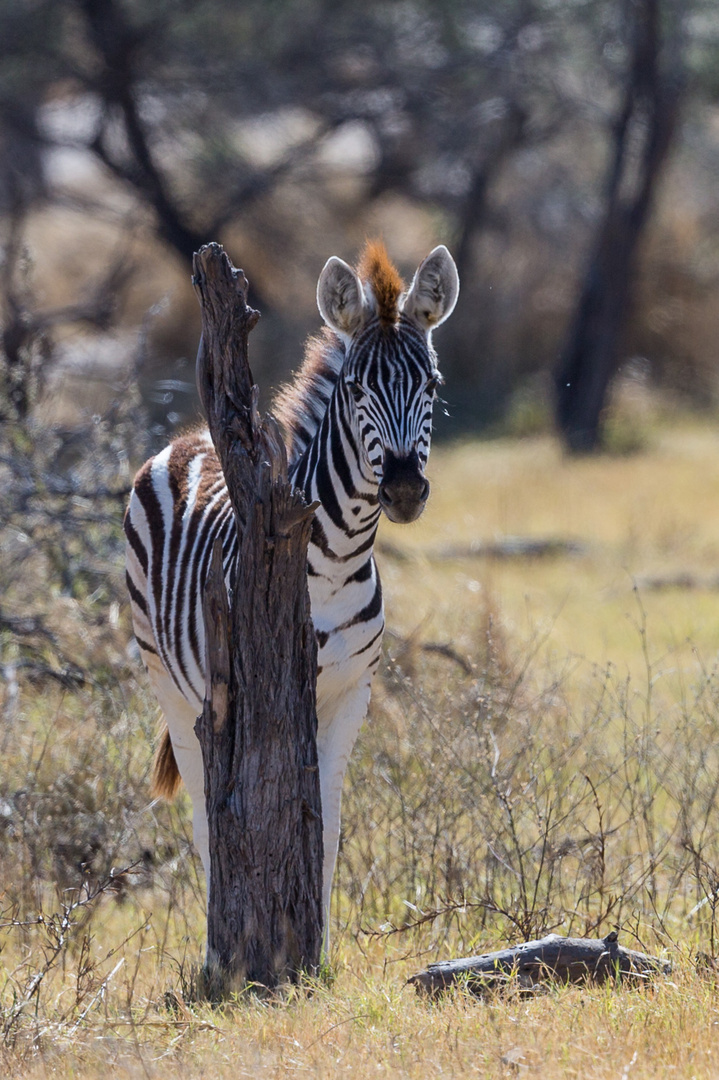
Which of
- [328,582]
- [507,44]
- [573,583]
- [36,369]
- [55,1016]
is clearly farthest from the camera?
[507,44]

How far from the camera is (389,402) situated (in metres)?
4.18

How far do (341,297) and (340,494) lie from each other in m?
0.66

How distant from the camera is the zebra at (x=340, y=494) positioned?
4.22m

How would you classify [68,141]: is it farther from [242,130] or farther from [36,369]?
[36,369]

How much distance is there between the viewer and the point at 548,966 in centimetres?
405

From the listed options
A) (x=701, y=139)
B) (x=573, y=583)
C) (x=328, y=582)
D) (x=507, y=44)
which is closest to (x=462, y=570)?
(x=573, y=583)

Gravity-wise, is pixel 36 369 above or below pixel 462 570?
above

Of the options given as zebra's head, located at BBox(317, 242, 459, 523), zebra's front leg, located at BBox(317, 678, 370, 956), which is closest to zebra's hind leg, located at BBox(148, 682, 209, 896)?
zebra's front leg, located at BBox(317, 678, 370, 956)

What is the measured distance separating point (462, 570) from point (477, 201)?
43.4 ft

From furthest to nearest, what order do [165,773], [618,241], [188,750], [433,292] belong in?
[618,241] → [165,773] → [188,750] → [433,292]

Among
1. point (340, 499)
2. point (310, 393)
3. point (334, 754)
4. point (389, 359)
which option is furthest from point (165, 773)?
point (389, 359)

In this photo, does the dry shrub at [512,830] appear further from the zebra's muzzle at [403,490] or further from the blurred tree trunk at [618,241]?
the blurred tree trunk at [618,241]

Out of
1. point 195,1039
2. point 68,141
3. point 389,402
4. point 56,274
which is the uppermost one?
point 68,141

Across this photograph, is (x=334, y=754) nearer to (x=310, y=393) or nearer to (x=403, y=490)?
(x=403, y=490)
